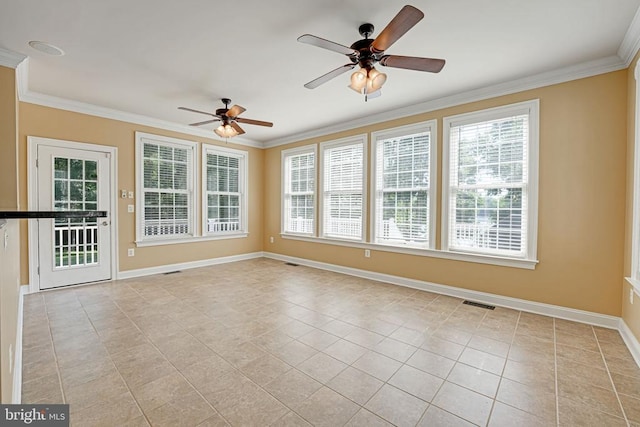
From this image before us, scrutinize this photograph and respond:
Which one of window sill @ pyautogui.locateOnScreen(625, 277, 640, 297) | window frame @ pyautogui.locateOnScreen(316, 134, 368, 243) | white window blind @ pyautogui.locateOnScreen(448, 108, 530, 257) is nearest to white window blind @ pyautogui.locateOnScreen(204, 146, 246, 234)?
window frame @ pyautogui.locateOnScreen(316, 134, 368, 243)

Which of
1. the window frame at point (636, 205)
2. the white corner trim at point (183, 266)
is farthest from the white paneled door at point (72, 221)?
the window frame at point (636, 205)

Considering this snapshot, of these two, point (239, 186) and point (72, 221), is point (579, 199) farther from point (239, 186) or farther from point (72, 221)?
point (72, 221)

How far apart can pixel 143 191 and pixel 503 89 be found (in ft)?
18.7

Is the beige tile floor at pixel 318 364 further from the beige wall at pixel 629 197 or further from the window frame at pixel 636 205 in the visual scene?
the window frame at pixel 636 205

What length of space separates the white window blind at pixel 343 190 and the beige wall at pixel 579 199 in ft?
6.98

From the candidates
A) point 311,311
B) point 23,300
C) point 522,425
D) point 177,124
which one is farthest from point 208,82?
point 522,425

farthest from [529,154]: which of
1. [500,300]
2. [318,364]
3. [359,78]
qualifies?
[318,364]

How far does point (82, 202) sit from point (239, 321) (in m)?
3.34

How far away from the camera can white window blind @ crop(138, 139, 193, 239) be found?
16.8ft

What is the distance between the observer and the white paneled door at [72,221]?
4145 millimetres

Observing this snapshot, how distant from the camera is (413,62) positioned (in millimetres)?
2396

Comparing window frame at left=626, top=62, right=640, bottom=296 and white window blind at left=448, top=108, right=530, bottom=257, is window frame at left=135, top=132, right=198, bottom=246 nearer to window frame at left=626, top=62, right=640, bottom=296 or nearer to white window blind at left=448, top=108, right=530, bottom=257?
white window blind at left=448, top=108, right=530, bottom=257

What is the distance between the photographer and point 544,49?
2.82m

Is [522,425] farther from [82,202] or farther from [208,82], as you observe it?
[82,202]
